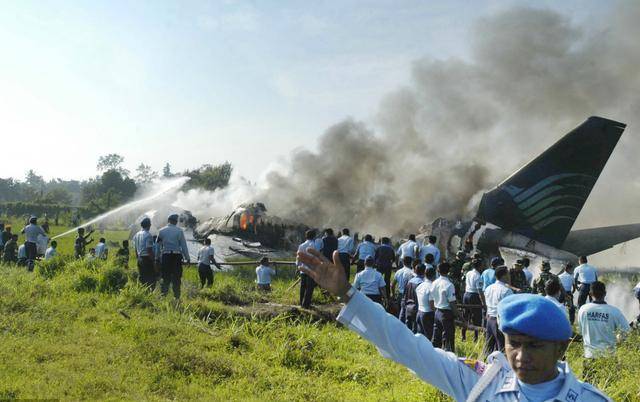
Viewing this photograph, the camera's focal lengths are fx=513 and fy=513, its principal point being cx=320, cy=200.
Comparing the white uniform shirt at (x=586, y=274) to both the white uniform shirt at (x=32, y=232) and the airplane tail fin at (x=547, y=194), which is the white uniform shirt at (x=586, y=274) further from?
the white uniform shirt at (x=32, y=232)

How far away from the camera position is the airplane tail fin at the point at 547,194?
15.3 metres

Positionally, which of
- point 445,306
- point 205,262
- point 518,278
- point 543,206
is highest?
point 543,206

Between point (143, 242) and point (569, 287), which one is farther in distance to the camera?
point (569, 287)

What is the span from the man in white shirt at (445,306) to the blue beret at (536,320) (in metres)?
5.78

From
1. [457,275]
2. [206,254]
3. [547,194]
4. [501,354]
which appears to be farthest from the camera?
[547,194]

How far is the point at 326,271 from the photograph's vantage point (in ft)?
7.34

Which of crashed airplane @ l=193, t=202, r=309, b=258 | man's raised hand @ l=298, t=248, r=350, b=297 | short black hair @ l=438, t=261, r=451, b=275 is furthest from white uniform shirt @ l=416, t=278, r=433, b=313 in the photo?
crashed airplane @ l=193, t=202, r=309, b=258

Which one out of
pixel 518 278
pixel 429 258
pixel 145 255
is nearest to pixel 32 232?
pixel 145 255

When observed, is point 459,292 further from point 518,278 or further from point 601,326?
point 601,326

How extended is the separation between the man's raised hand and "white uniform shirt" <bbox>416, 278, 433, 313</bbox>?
5.97m

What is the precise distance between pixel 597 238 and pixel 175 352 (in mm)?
15039

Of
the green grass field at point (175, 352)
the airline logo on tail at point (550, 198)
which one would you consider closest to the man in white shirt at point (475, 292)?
the green grass field at point (175, 352)

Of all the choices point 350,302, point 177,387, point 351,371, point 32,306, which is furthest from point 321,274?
point 32,306

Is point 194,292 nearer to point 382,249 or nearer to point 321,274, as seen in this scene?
point 382,249
